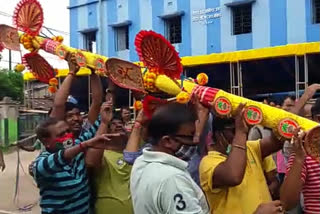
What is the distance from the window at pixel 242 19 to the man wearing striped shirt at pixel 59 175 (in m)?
13.2

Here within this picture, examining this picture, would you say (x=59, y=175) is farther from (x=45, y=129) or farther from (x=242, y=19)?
(x=242, y=19)

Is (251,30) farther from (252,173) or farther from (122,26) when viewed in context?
(252,173)

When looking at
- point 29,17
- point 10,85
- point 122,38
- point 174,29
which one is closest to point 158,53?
point 29,17

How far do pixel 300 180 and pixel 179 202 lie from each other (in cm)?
77

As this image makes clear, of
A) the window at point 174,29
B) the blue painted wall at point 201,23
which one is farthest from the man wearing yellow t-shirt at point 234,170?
the window at point 174,29

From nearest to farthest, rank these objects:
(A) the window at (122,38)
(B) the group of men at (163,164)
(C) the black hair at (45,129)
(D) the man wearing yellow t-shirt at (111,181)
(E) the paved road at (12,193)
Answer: (B) the group of men at (163,164) → (C) the black hair at (45,129) → (D) the man wearing yellow t-shirt at (111,181) → (E) the paved road at (12,193) → (A) the window at (122,38)

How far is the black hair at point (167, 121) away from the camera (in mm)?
1954

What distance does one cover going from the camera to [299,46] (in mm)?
9773

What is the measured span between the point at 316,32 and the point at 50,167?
474 inches

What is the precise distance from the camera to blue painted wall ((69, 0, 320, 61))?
14273 mm

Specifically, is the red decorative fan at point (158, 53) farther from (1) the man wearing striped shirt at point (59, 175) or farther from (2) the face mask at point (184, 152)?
(2) the face mask at point (184, 152)

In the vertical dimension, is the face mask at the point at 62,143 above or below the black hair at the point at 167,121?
Result: below

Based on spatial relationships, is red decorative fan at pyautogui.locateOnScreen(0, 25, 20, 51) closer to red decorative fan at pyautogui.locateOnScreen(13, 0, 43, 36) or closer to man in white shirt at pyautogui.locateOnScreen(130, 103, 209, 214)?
red decorative fan at pyautogui.locateOnScreen(13, 0, 43, 36)

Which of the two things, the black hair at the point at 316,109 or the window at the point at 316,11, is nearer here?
the black hair at the point at 316,109
